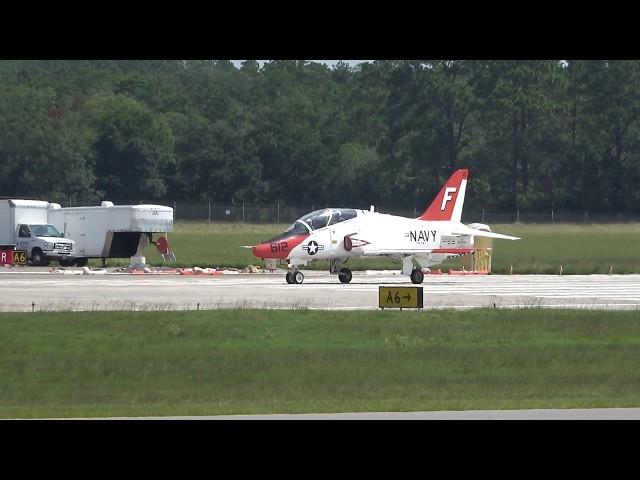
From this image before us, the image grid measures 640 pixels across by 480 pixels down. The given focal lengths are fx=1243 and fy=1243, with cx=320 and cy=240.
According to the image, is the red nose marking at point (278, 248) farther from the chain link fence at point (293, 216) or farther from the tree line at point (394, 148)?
the tree line at point (394, 148)

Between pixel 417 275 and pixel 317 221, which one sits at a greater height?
pixel 317 221

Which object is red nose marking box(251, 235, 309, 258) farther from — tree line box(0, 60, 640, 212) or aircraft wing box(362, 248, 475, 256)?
tree line box(0, 60, 640, 212)

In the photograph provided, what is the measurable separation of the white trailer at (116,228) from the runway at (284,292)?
4667mm

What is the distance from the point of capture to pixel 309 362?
21.0 metres

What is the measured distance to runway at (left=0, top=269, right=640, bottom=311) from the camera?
29.5 m

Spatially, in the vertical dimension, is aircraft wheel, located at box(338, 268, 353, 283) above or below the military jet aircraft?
below

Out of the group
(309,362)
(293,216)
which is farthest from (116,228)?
(293,216)

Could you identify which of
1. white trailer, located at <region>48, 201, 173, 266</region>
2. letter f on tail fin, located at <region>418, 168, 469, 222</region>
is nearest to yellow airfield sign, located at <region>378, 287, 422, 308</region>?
letter f on tail fin, located at <region>418, 168, 469, 222</region>

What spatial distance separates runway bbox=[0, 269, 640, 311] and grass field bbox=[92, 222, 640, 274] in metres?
4.72

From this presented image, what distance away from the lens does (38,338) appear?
22812mm

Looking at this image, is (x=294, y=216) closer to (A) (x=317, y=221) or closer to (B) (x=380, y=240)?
(B) (x=380, y=240)

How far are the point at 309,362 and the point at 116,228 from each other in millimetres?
27996

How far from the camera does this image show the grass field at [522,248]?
160ft

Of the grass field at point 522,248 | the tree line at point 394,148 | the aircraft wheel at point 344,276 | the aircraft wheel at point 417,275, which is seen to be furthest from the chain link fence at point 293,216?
the aircraft wheel at point 344,276
